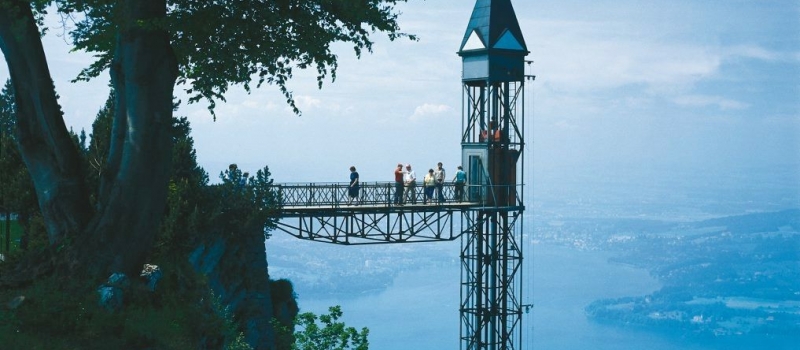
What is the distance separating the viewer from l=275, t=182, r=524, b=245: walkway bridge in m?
29.4

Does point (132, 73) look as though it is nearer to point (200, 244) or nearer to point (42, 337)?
point (42, 337)

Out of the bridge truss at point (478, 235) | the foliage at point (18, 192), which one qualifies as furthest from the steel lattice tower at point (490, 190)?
the foliage at point (18, 192)

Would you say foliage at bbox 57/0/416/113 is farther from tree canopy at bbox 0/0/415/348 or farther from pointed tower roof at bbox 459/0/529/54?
pointed tower roof at bbox 459/0/529/54

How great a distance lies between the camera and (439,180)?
31.6m

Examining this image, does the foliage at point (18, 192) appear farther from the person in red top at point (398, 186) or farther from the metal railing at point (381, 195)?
the person in red top at point (398, 186)

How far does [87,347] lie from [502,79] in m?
21.1

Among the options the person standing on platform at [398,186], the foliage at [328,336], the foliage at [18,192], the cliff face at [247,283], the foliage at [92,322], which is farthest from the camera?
the person standing on platform at [398,186]

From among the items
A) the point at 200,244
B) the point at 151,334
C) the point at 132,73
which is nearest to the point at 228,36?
the point at 132,73

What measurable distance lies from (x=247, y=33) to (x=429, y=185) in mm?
16420

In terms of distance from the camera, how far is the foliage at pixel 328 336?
84.6ft

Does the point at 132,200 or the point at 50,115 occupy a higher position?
the point at 50,115

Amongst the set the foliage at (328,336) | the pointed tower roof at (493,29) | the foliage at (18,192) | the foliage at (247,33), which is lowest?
the foliage at (328,336)

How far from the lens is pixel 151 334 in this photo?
13.7 metres

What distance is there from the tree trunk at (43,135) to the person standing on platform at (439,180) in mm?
17126
